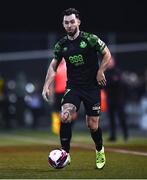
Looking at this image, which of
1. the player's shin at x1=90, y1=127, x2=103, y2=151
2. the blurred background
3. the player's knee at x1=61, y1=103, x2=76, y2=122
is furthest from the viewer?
the blurred background

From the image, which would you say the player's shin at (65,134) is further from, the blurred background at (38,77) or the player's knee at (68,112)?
the blurred background at (38,77)

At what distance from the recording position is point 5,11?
1222 inches

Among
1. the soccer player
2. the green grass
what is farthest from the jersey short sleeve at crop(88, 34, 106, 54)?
the green grass

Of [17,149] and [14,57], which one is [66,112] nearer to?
[17,149]

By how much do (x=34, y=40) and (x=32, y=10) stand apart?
463cm

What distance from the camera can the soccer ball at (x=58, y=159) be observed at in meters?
10.2

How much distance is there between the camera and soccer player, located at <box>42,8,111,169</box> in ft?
34.2

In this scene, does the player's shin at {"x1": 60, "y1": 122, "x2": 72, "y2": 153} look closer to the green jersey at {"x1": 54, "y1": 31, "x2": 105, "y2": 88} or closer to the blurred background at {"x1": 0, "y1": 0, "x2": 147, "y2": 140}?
the green jersey at {"x1": 54, "y1": 31, "x2": 105, "y2": 88}

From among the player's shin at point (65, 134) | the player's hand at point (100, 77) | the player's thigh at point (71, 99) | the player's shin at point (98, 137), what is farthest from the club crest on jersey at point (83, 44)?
the player's shin at point (98, 137)

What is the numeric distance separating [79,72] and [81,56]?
0.23 metres

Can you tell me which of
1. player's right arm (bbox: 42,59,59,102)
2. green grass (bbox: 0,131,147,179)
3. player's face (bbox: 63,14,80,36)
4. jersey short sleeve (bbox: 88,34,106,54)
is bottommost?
green grass (bbox: 0,131,147,179)

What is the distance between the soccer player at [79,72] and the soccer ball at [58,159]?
0.24 meters

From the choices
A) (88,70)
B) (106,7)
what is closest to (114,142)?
(88,70)

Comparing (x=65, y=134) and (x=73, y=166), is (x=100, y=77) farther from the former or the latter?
(x=73, y=166)
